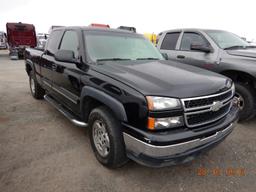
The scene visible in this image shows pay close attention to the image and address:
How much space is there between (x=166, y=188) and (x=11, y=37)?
17.3 meters

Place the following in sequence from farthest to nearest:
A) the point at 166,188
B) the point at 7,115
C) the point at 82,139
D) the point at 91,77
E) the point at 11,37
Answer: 1. the point at 11,37
2. the point at 7,115
3. the point at 82,139
4. the point at 91,77
5. the point at 166,188

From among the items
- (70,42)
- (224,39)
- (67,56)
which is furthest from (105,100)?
(224,39)

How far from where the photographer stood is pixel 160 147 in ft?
6.05

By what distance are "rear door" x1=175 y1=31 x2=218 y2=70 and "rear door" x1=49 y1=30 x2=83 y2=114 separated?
285 cm

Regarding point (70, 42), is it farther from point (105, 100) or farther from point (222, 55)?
point (222, 55)

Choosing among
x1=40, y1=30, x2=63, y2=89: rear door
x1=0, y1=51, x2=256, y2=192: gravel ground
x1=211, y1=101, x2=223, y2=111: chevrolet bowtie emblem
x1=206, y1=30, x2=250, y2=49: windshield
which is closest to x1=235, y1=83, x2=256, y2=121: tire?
x1=0, y1=51, x2=256, y2=192: gravel ground

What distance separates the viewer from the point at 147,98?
6.20 ft

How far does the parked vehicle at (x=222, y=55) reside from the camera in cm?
379

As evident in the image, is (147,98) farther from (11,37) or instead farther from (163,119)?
Result: (11,37)

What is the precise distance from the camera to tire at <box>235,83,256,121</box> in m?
3.80

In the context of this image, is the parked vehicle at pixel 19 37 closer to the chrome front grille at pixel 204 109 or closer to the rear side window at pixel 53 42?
the rear side window at pixel 53 42

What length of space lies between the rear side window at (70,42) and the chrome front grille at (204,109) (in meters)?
1.89

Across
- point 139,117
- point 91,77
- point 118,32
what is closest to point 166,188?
point 139,117

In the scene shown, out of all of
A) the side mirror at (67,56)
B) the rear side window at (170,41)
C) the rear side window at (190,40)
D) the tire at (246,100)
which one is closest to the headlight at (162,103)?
the side mirror at (67,56)
